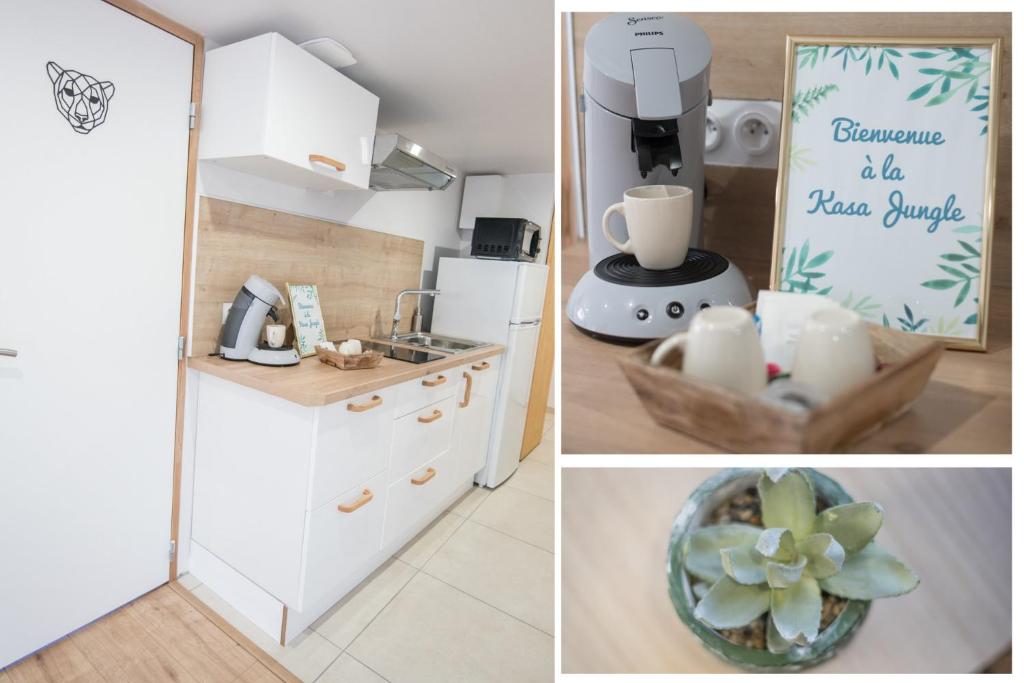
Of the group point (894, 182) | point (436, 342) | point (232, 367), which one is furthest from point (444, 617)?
point (894, 182)

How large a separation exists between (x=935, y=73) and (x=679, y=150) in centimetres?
30

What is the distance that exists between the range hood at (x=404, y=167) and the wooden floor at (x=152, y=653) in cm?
170

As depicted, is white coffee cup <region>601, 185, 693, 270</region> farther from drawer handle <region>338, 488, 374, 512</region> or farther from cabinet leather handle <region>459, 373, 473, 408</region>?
cabinet leather handle <region>459, 373, 473, 408</region>

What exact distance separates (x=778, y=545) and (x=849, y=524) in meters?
0.08

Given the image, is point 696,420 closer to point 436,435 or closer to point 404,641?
point 404,641

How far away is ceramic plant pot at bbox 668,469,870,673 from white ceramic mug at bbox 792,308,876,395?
0.50 feet

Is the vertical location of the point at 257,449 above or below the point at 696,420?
below

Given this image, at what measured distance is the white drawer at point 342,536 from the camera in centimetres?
163

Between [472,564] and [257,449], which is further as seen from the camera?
[472,564]

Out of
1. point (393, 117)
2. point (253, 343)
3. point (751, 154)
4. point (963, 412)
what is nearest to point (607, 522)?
point (963, 412)

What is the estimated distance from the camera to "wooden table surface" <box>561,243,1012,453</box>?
46cm

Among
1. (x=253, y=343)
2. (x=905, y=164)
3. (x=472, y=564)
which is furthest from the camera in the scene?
(x=472, y=564)

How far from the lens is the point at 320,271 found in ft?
7.42

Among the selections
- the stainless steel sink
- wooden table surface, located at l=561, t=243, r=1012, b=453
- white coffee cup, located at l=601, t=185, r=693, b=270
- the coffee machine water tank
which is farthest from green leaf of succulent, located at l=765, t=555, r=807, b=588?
the stainless steel sink
